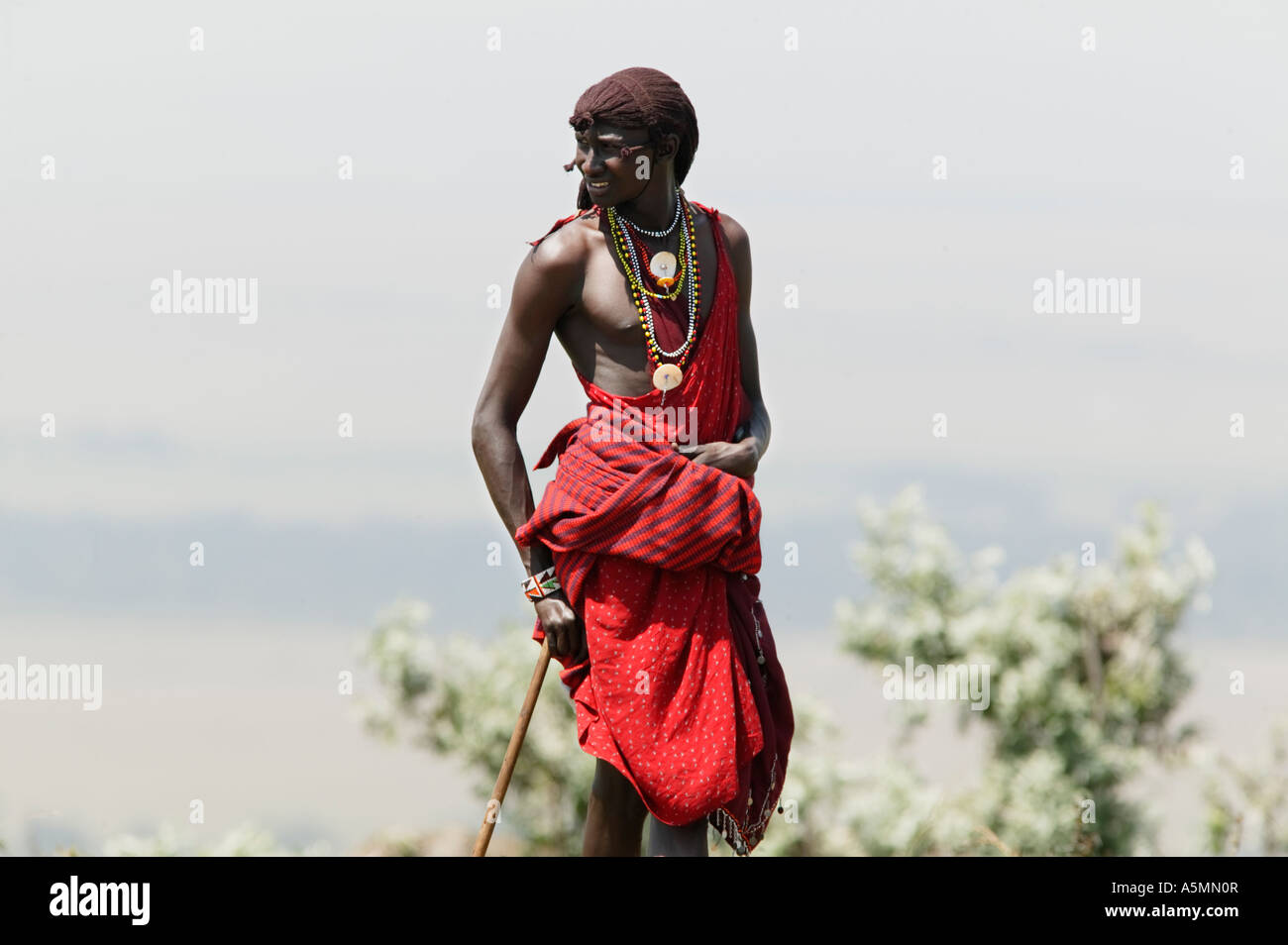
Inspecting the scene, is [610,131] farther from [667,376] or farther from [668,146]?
[667,376]

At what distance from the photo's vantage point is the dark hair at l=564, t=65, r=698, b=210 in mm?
4828

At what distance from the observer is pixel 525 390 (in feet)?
16.7

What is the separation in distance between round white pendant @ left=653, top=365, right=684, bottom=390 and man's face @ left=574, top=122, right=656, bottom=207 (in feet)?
1.89

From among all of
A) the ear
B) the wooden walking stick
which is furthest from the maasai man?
the wooden walking stick

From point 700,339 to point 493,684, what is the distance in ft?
13.3

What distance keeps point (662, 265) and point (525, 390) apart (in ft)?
2.04

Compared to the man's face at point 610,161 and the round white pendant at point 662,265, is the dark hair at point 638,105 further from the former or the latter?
the round white pendant at point 662,265

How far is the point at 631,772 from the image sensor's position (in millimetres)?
4762

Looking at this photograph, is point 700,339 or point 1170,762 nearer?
point 700,339
